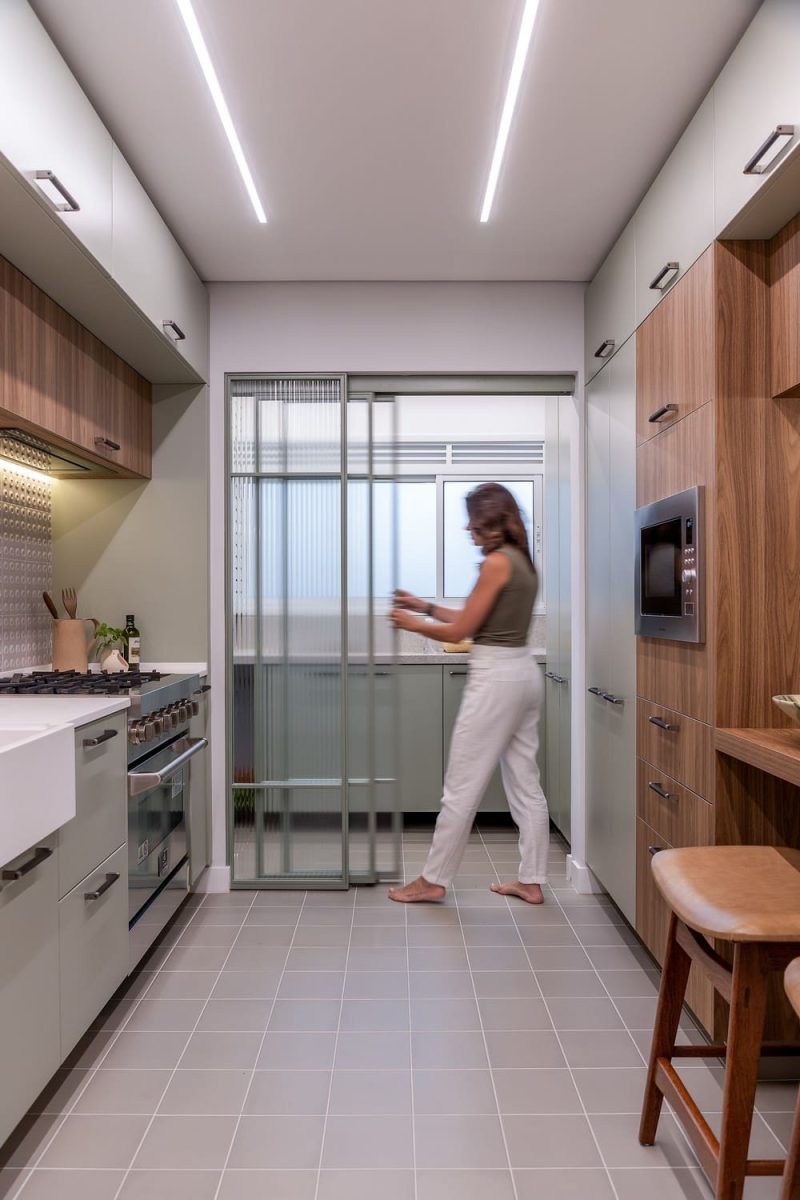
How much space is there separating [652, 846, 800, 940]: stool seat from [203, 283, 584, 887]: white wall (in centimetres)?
216

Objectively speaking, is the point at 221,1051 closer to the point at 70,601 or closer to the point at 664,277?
the point at 70,601

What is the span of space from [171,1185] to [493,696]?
1.81 metres

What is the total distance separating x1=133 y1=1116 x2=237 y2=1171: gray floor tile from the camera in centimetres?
163

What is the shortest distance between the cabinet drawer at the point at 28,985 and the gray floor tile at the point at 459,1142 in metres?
0.80

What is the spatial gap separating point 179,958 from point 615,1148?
1.48m

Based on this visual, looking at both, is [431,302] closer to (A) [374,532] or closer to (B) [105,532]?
(A) [374,532]

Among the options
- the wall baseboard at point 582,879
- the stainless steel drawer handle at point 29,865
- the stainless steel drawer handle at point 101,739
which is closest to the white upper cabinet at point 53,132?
the stainless steel drawer handle at point 101,739

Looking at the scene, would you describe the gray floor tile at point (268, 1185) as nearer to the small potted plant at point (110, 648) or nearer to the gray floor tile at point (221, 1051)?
the gray floor tile at point (221, 1051)

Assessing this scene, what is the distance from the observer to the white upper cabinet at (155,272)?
226 centimetres

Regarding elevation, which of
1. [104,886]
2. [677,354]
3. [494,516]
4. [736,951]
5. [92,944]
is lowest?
[92,944]

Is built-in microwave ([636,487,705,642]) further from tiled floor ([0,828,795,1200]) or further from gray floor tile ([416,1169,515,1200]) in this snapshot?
gray floor tile ([416,1169,515,1200])

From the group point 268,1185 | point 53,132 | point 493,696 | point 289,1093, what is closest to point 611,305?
point 493,696

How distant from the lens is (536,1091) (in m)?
1.88

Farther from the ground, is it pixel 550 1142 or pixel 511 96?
pixel 511 96
